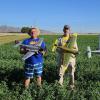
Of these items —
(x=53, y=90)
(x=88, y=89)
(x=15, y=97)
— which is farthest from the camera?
(x=88, y=89)

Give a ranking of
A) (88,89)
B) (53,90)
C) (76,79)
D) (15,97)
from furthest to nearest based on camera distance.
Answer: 1. (76,79)
2. (88,89)
3. (53,90)
4. (15,97)

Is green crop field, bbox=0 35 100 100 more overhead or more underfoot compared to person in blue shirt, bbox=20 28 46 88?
more underfoot

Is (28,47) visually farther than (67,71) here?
No

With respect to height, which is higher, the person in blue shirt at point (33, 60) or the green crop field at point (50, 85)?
the person in blue shirt at point (33, 60)

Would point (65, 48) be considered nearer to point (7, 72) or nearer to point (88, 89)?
point (88, 89)

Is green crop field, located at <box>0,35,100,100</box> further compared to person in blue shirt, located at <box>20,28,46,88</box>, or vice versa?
person in blue shirt, located at <box>20,28,46,88</box>

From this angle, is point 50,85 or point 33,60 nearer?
point 33,60

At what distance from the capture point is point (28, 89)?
9.42 meters

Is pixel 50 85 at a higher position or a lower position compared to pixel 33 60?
lower

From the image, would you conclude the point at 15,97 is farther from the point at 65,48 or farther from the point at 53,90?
the point at 65,48

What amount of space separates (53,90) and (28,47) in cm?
122

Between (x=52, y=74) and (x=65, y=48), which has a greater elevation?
(x=65, y=48)

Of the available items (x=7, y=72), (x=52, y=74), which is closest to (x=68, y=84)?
(x=52, y=74)

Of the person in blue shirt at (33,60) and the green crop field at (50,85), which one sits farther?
the person in blue shirt at (33,60)
